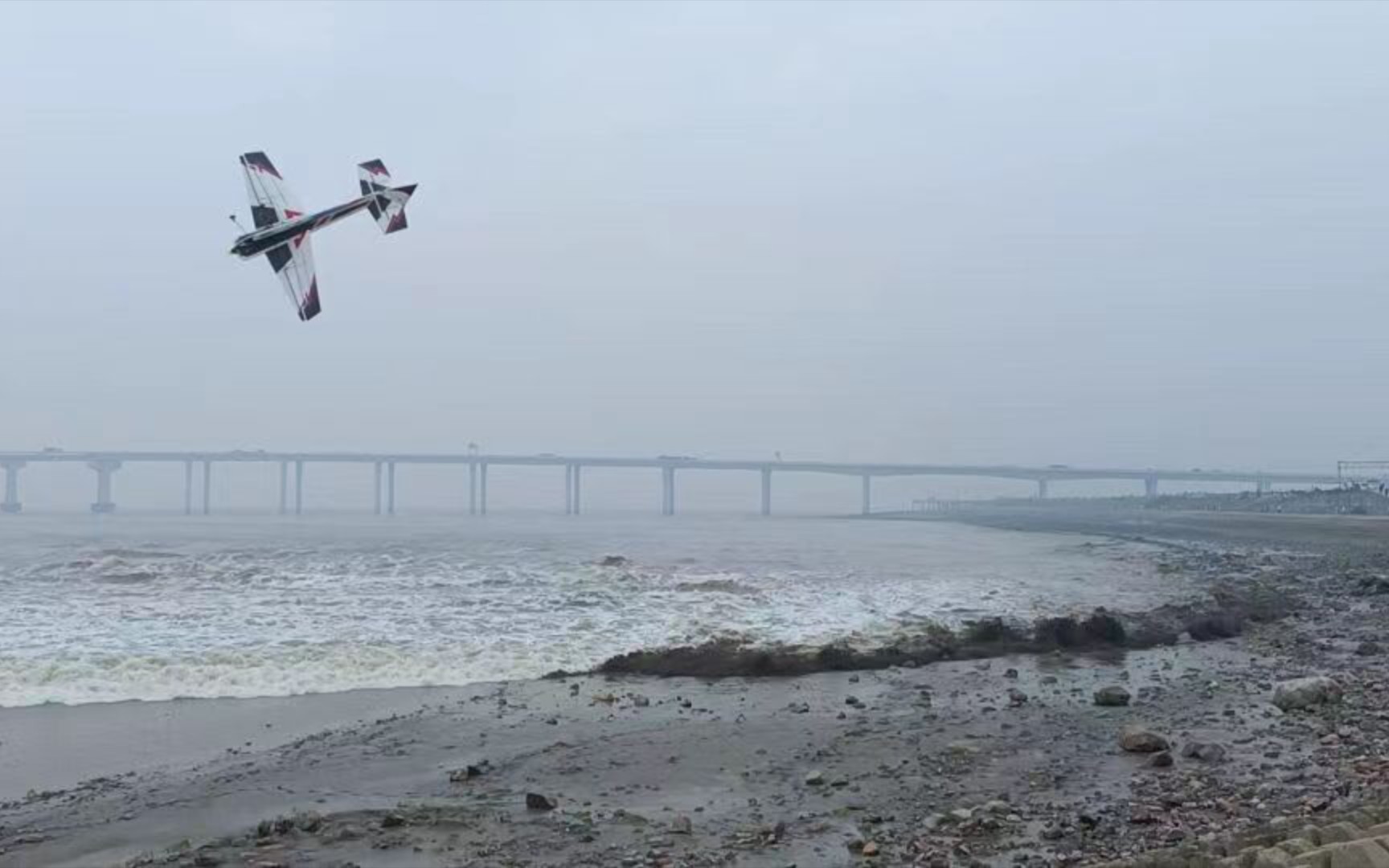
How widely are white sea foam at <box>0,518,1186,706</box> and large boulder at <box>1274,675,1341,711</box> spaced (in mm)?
6425

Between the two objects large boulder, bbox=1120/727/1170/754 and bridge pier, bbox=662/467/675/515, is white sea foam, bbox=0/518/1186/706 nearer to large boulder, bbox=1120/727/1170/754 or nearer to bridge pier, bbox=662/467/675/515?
large boulder, bbox=1120/727/1170/754

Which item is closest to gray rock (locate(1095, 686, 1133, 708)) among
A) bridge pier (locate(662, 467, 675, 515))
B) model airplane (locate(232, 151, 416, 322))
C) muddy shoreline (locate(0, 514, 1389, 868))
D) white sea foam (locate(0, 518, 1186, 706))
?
muddy shoreline (locate(0, 514, 1389, 868))

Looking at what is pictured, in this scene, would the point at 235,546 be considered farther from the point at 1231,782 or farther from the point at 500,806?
the point at 1231,782

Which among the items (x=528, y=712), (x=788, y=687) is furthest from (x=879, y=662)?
(x=528, y=712)

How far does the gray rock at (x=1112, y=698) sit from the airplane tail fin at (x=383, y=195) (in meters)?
9.44

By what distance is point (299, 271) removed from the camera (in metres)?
11.6

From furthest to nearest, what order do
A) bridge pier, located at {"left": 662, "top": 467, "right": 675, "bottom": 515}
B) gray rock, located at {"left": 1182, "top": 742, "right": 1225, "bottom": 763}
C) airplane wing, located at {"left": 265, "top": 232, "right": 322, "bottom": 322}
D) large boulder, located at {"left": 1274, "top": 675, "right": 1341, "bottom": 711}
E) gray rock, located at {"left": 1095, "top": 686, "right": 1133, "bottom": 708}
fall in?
bridge pier, located at {"left": 662, "top": 467, "right": 675, "bottom": 515} → airplane wing, located at {"left": 265, "top": 232, "right": 322, "bottom": 322} → gray rock, located at {"left": 1095, "top": 686, "right": 1133, "bottom": 708} → large boulder, located at {"left": 1274, "top": 675, "right": 1341, "bottom": 711} → gray rock, located at {"left": 1182, "top": 742, "right": 1225, "bottom": 763}

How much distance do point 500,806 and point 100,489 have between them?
4875 inches

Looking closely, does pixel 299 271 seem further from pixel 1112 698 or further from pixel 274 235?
pixel 1112 698

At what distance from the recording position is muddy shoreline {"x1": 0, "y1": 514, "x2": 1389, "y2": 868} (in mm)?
5934

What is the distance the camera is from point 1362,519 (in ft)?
163

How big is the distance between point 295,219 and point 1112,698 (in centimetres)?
1000

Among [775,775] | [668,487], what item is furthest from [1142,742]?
[668,487]

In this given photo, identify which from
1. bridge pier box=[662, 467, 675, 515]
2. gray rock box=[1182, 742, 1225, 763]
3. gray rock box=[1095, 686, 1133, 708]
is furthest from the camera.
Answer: bridge pier box=[662, 467, 675, 515]
